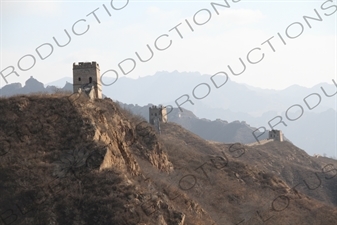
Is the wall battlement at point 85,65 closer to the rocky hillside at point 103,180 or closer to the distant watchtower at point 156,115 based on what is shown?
the rocky hillside at point 103,180

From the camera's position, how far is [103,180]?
97.9 feet

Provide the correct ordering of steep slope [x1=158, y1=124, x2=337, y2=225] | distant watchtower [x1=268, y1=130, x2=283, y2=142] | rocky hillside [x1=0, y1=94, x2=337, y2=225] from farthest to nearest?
distant watchtower [x1=268, y1=130, x2=283, y2=142], steep slope [x1=158, y1=124, x2=337, y2=225], rocky hillside [x1=0, y1=94, x2=337, y2=225]

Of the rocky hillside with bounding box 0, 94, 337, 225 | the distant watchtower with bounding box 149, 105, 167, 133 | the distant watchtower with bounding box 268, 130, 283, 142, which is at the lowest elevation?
the distant watchtower with bounding box 268, 130, 283, 142

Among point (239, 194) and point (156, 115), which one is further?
point (156, 115)

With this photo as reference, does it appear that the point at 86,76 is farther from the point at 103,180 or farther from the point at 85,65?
the point at 103,180

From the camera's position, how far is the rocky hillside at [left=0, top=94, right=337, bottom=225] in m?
28.0

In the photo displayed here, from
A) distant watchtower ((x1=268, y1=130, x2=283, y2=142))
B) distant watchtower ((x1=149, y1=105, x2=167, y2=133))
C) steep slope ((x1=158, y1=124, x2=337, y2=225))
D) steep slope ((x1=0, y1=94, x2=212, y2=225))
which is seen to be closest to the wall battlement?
steep slope ((x1=0, y1=94, x2=212, y2=225))

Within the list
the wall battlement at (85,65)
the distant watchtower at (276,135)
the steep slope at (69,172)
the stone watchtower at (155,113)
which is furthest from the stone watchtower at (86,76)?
the distant watchtower at (276,135)

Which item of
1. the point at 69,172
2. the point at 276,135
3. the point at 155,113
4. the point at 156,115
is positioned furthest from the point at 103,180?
the point at 276,135

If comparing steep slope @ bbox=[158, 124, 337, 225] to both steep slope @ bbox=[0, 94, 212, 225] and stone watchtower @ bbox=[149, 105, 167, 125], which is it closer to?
steep slope @ bbox=[0, 94, 212, 225]

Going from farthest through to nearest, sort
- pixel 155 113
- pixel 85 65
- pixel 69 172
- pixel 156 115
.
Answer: pixel 156 115 < pixel 155 113 < pixel 85 65 < pixel 69 172

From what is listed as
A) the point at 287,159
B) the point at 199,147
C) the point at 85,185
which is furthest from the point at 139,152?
the point at 287,159

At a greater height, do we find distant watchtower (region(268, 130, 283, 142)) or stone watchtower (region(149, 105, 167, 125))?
stone watchtower (region(149, 105, 167, 125))

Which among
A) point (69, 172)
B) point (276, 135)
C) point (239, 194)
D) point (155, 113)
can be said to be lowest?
point (276, 135)
